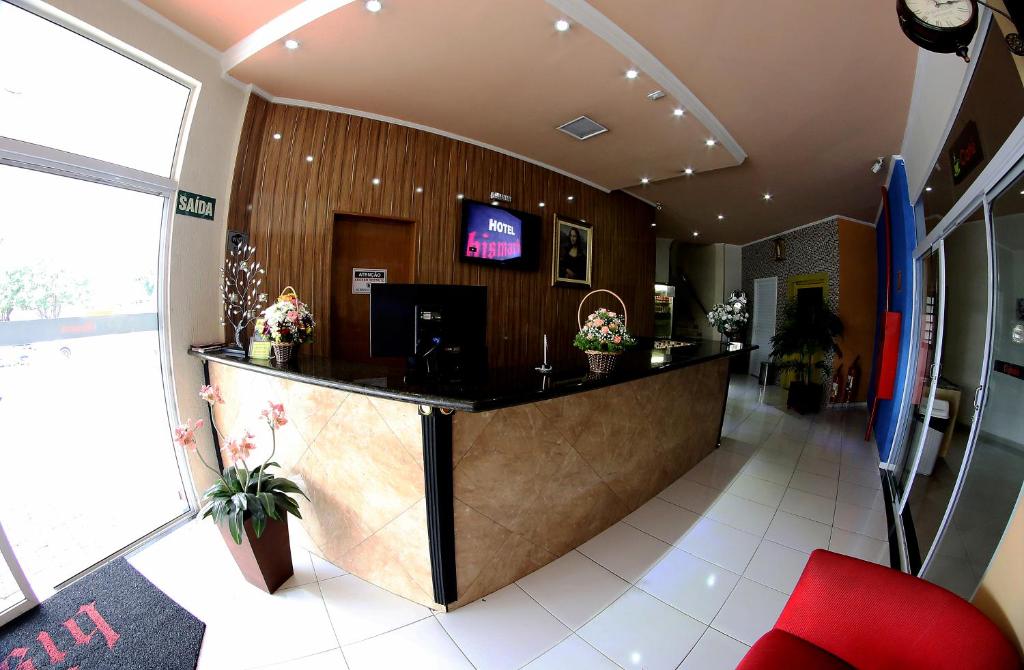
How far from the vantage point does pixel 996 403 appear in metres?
1.84

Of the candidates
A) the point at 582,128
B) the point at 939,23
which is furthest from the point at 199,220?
the point at 939,23

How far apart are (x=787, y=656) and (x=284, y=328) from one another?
113 inches

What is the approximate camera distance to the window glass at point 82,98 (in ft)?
6.33

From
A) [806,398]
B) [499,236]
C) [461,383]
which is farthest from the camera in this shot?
[806,398]

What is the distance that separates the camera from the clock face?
55.0 inches

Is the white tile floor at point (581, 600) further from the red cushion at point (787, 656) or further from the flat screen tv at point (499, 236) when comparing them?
the flat screen tv at point (499, 236)

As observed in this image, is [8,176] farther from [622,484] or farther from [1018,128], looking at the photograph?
[1018,128]

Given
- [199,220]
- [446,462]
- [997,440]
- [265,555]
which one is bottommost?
[265,555]

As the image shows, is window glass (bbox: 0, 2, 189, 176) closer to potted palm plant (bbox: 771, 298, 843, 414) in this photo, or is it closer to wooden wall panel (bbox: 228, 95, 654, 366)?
wooden wall panel (bbox: 228, 95, 654, 366)

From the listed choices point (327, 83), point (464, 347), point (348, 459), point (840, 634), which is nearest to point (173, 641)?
point (348, 459)

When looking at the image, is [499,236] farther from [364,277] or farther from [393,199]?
[364,277]

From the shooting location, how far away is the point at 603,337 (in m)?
2.40

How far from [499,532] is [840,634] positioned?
1.41 meters

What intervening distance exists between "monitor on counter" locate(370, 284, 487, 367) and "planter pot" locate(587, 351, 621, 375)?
2.73 feet
